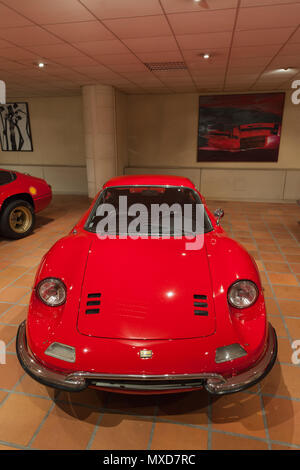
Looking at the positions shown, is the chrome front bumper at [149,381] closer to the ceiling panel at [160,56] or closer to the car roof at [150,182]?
the car roof at [150,182]

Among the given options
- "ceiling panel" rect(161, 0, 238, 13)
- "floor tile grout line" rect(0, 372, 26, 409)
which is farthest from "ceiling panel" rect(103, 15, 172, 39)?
"floor tile grout line" rect(0, 372, 26, 409)

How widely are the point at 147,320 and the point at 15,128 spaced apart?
397 inches

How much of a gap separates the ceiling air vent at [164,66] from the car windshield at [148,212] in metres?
3.42

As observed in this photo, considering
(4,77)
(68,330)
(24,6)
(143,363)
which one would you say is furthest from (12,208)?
(143,363)

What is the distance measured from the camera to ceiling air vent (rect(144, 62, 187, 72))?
5.32 meters

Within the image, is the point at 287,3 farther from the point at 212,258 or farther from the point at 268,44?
the point at 212,258

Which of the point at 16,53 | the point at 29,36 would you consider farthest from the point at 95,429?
the point at 16,53

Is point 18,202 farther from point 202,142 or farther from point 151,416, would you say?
point 202,142

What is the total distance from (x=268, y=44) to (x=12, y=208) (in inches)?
184

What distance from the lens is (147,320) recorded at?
1688 mm

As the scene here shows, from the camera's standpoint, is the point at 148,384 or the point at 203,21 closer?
the point at 148,384

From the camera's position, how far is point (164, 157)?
9289mm

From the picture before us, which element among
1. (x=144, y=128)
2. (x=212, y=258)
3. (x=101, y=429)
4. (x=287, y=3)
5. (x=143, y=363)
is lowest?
(x=101, y=429)

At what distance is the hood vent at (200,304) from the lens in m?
1.75
